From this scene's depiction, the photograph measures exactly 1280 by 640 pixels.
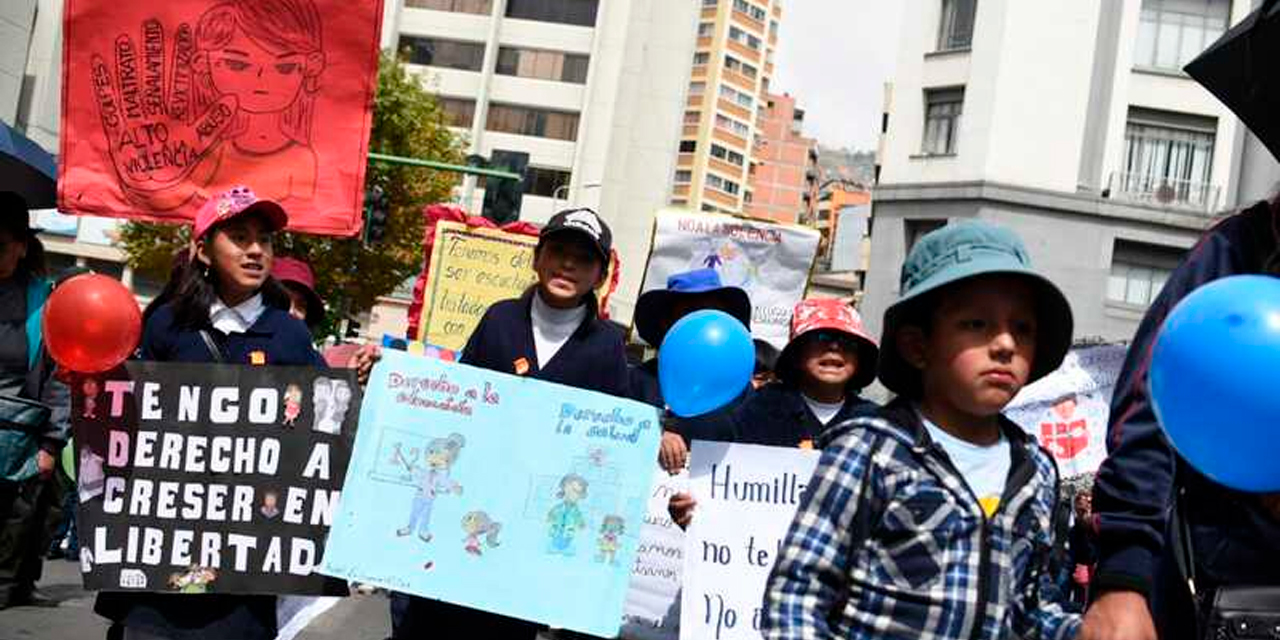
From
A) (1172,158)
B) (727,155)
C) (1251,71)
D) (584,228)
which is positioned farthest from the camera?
(727,155)

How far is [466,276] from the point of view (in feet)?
43.1

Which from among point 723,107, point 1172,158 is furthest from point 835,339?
point 723,107

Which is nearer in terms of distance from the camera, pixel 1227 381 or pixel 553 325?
pixel 1227 381

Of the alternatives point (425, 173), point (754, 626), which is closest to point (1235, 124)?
point (425, 173)

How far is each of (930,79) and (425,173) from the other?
13.6 meters

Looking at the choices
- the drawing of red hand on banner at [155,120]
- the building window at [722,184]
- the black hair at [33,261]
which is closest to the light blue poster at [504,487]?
the drawing of red hand on banner at [155,120]

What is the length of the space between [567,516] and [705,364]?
2.40 feet

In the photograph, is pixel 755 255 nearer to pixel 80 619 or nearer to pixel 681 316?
pixel 681 316

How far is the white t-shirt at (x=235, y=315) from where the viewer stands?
15.1 feet

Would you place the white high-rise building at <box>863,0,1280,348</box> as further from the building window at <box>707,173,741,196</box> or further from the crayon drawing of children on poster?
the building window at <box>707,173,741,196</box>

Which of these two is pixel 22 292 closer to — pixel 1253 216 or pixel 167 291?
pixel 167 291

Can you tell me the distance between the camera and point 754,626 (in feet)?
15.6

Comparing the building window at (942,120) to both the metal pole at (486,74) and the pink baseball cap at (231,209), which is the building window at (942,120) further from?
the pink baseball cap at (231,209)

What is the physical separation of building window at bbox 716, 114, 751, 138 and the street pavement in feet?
350
